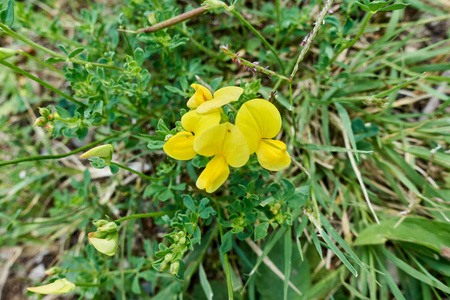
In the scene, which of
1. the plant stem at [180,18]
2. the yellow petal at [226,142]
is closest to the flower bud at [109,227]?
the yellow petal at [226,142]

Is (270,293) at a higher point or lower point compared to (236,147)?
lower

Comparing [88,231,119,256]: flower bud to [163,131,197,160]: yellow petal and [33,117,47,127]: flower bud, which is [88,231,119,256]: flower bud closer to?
[163,131,197,160]: yellow petal

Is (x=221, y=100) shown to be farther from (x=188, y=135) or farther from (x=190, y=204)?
(x=190, y=204)

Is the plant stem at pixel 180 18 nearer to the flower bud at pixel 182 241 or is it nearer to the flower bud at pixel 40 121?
the flower bud at pixel 40 121

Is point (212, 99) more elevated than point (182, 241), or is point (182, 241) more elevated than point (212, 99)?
point (212, 99)

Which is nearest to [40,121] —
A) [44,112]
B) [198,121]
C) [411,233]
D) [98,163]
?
[44,112]

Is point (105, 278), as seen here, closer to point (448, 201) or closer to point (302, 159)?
point (302, 159)

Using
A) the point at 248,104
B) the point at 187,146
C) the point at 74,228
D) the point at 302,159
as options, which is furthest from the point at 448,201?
the point at 74,228
